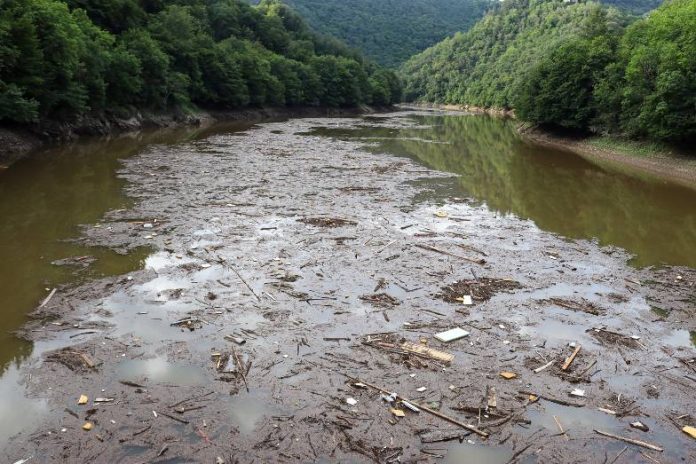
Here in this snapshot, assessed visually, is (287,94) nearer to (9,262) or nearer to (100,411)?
(9,262)

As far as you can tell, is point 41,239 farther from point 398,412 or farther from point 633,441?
point 633,441

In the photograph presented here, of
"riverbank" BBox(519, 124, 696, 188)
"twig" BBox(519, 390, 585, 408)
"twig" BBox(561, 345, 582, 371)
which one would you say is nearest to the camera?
"twig" BBox(519, 390, 585, 408)

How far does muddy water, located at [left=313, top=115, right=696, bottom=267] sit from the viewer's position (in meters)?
16.0

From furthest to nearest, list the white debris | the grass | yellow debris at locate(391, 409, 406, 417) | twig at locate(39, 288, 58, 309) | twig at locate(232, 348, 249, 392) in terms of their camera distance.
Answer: the grass
twig at locate(39, 288, 58, 309)
the white debris
twig at locate(232, 348, 249, 392)
yellow debris at locate(391, 409, 406, 417)

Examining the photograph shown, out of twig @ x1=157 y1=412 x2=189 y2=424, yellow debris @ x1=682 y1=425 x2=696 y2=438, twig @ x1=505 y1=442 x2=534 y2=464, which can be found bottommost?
twig @ x1=505 y1=442 x2=534 y2=464

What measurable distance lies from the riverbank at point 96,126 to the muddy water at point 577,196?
1987cm

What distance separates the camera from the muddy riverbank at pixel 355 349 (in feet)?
20.6

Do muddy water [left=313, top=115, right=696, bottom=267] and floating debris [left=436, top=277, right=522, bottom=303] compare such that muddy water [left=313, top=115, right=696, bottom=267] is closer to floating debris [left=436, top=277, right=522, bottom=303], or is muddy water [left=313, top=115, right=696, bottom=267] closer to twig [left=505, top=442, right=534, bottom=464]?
floating debris [left=436, top=277, right=522, bottom=303]

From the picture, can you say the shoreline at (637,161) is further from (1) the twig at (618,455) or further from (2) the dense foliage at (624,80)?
(1) the twig at (618,455)

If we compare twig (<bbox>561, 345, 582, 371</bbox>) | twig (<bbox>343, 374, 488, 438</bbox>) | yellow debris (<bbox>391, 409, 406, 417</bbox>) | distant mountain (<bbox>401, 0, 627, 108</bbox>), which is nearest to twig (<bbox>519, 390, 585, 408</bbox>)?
twig (<bbox>561, 345, 582, 371</bbox>)

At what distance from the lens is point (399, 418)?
6.71 metres

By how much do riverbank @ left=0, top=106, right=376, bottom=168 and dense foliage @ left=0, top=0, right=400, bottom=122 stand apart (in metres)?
1.03

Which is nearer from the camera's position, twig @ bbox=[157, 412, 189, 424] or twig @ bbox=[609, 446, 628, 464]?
twig @ bbox=[609, 446, 628, 464]

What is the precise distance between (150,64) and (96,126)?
1191cm
